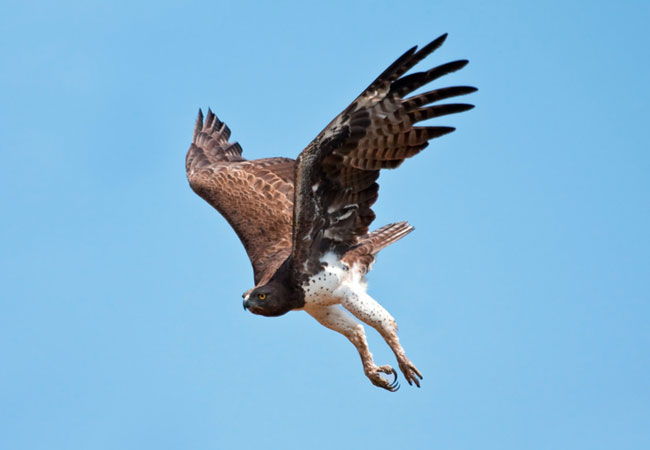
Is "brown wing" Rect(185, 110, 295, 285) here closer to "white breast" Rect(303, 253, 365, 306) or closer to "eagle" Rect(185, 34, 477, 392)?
"eagle" Rect(185, 34, 477, 392)

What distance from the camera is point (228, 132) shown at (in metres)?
15.6

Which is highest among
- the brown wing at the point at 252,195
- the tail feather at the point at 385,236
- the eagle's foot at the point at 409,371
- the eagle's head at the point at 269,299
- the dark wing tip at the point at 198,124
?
the dark wing tip at the point at 198,124

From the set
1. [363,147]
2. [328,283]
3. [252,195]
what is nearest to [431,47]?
[363,147]

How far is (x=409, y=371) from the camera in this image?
12.0 metres

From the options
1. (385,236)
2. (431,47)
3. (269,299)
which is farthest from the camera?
(385,236)

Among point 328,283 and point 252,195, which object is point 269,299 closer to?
point 328,283

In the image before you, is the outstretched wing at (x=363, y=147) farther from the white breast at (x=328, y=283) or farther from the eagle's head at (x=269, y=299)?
the eagle's head at (x=269, y=299)

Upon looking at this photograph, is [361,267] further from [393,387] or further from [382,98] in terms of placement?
[382,98]

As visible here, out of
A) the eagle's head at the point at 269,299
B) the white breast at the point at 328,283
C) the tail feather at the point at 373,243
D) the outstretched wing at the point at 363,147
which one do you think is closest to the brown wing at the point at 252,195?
the eagle's head at the point at 269,299

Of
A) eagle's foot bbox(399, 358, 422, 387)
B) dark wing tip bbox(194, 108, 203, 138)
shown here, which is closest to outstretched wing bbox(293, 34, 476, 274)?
eagle's foot bbox(399, 358, 422, 387)

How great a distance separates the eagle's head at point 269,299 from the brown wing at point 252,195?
1.13 feet

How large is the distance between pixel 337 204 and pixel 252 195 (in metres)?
2.63

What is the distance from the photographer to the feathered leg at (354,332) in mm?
12078

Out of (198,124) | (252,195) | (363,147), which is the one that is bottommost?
(363,147)
